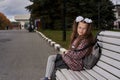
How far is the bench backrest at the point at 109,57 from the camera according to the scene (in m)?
6.08

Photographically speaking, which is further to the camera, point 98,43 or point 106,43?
point 98,43

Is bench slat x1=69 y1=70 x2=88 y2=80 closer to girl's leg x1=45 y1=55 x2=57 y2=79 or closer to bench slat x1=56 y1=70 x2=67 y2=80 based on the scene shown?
bench slat x1=56 y1=70 x2=67 y2=80

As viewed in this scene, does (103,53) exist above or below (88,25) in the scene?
below

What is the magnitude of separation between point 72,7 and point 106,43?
6212 cm

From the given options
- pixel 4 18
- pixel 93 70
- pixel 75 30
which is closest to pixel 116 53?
pixel 93 70

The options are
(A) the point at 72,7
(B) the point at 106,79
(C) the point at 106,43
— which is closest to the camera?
(B) the point at 106,79

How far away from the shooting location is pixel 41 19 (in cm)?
6994

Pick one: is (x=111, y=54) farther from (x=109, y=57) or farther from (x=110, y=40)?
(x=110, y=40)

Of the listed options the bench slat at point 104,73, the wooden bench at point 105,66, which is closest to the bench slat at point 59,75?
the wooden bench at point 105,66

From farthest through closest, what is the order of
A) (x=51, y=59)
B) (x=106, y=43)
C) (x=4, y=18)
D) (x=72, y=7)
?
(x=4, y=18), (x=72, y=7), (x=51, y=59), (x=106, y=43)

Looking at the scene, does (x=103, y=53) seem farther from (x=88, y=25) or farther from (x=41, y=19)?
(x=41, y=19)

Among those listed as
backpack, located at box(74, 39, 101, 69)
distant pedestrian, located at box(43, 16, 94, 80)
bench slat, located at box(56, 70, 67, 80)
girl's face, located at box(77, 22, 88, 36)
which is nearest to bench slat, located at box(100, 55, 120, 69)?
backpack, located at box(74, 39, 101, 69)

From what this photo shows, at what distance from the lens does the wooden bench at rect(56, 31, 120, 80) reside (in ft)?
20.1

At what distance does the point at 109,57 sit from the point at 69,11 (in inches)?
2446
